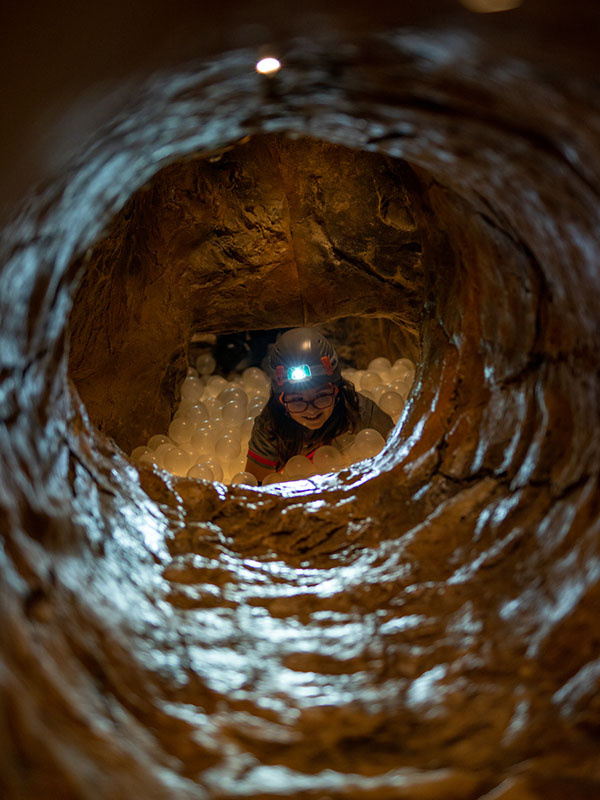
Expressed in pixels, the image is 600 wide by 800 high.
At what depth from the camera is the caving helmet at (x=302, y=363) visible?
13.7 feet

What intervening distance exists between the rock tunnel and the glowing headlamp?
1.63m

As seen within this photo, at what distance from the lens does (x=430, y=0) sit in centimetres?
106

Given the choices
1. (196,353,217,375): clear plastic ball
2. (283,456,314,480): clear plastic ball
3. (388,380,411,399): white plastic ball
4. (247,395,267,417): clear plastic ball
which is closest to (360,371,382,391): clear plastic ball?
(388,380,411,399): white plastic ball

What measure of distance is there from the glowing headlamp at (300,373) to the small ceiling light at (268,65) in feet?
9.31

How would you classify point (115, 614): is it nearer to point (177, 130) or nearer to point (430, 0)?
point (177, 130)

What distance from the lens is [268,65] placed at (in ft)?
4.43

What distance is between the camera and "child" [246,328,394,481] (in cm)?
418

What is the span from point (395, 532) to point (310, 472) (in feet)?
5.99

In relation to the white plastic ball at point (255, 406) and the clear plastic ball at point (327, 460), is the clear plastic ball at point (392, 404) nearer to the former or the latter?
the clear plastic ball at point (327, 460)

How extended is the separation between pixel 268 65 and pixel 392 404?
11.4 ft

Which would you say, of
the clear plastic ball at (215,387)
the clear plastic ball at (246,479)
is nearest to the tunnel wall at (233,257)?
the clear plastic ball at (246,479)

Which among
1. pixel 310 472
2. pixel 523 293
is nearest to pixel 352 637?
pixel 523 293

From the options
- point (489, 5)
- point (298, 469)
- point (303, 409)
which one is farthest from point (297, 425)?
point (489, 5)

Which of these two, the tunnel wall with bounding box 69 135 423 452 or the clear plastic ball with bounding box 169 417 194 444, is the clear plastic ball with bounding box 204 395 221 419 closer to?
the clear plastic ball with bounding box 169 417 194 444
